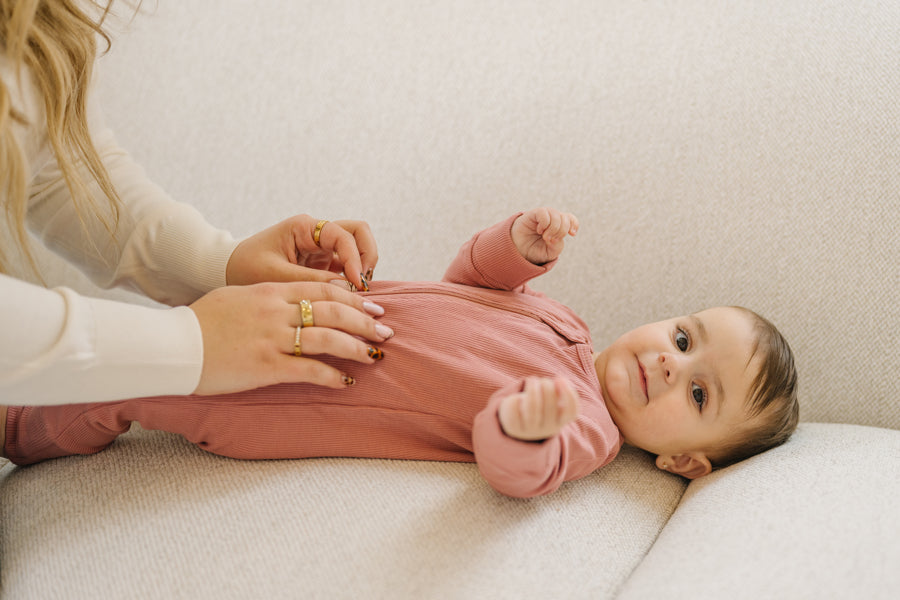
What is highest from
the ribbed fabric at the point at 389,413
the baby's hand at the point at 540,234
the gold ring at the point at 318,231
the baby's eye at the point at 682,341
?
Answer: the baby's hand at the point at 540,234

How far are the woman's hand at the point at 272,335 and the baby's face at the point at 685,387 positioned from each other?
45 cm

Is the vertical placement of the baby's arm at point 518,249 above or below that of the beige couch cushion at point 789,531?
above

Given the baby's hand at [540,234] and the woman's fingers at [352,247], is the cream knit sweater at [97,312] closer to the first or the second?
the woman's fingers at [352,247]

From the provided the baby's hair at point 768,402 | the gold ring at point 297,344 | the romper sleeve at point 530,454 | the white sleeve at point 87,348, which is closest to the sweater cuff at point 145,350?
the white sleeve at point 87,348

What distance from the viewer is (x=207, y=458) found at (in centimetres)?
97

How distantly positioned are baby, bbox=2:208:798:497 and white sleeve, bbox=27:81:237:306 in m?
0.26

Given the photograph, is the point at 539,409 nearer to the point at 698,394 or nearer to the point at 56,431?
the point at 698,394

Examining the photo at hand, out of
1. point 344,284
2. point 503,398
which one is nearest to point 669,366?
point 503,398

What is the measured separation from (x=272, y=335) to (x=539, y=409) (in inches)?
13.5

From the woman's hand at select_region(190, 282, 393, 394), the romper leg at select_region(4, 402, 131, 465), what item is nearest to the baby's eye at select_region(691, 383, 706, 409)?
the woman's hand at select_region(190, 282, 393, 394)

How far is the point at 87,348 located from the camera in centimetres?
74

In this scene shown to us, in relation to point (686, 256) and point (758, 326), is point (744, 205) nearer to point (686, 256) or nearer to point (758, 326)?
point (686, 256)

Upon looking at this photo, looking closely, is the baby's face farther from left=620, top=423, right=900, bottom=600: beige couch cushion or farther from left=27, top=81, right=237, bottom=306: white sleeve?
left=27, top=81, right=237, bottom=306: white sleeve

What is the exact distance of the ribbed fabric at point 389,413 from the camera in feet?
3.14
